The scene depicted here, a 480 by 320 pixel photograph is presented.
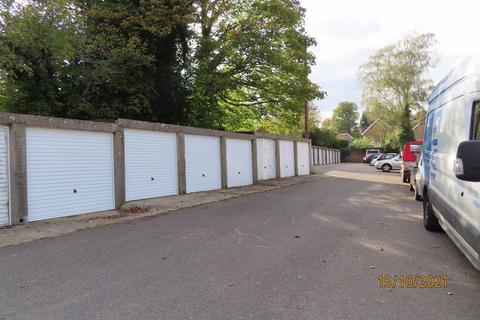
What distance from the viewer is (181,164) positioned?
16781 millimetres

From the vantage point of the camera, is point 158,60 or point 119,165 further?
point 158,60

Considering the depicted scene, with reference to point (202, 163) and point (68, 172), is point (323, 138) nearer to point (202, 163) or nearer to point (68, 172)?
point (202, 163)

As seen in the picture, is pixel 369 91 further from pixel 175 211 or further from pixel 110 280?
pixel 110 280

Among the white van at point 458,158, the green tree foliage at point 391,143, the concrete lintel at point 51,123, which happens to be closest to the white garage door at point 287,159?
the concrete lintel at point 51,123

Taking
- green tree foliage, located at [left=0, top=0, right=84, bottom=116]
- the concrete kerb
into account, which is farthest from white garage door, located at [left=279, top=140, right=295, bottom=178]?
green tree foliage, located at [left=0, top=0, right=84, bottom=116]

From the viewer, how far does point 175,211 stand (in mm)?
12383

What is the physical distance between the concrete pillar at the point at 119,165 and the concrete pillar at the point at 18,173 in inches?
127

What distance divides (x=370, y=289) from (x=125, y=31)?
54.0ft

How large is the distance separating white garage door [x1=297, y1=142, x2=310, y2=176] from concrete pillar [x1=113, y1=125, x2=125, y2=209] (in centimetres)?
1948

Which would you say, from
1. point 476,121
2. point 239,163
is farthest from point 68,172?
point 239,163

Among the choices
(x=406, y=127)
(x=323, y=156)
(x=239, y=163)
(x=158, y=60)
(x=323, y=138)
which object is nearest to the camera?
(x=158, y=60)

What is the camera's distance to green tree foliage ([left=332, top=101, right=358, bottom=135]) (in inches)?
5039

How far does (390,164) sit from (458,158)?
33968 mm

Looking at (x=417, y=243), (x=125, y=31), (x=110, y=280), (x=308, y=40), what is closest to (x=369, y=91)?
(x=308, y=40)
